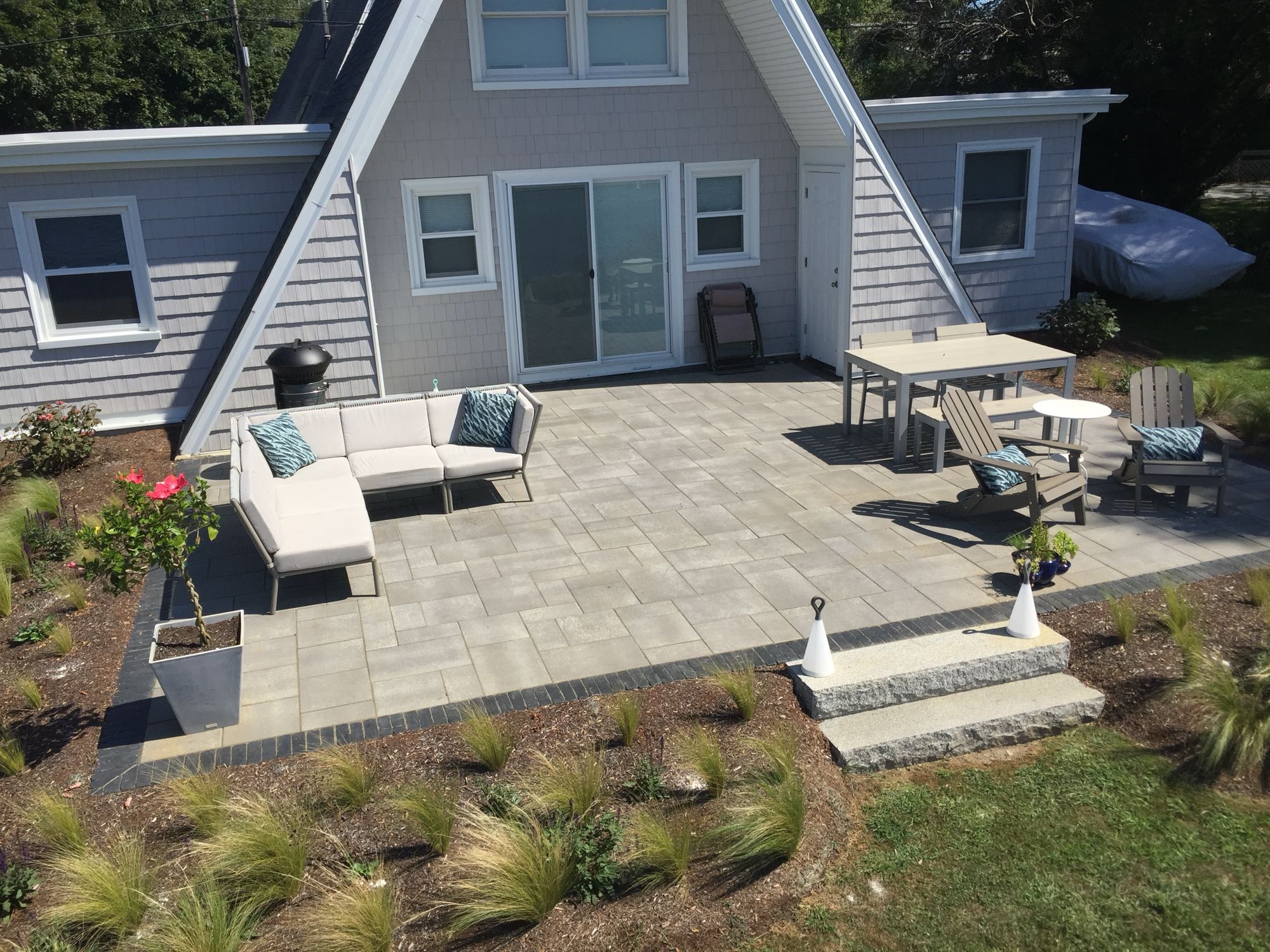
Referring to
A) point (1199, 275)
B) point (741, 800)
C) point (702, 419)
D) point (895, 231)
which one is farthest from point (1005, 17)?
point (741, 800)

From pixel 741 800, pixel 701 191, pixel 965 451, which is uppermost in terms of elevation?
pixel 701 191

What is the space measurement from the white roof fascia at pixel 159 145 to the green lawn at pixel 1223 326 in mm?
10807

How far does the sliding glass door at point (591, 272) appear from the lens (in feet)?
41.9

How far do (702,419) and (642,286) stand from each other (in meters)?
2.62

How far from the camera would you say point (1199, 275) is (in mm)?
15867

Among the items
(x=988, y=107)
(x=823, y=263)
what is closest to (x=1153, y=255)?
(x=988, y=107)

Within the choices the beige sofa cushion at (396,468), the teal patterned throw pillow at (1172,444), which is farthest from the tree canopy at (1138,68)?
the beige sofa cushion at (396,468)

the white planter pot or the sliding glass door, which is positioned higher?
the sliding glass door

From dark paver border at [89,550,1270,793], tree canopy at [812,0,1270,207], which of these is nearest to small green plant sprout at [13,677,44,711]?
dark paver border at [89,550,1270,793]

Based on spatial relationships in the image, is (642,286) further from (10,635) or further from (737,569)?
(10,635)

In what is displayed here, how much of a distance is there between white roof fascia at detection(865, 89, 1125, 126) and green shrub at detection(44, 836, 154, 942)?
11402 mm

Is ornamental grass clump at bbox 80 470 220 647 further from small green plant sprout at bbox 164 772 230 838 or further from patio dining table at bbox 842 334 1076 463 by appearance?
patio dining table at bbox 842 334 1076 463

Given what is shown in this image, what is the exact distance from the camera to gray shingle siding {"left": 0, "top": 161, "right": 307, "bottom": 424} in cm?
1095

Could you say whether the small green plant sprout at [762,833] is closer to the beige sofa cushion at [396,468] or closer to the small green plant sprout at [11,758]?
the small green plant sprout at [11,758]
